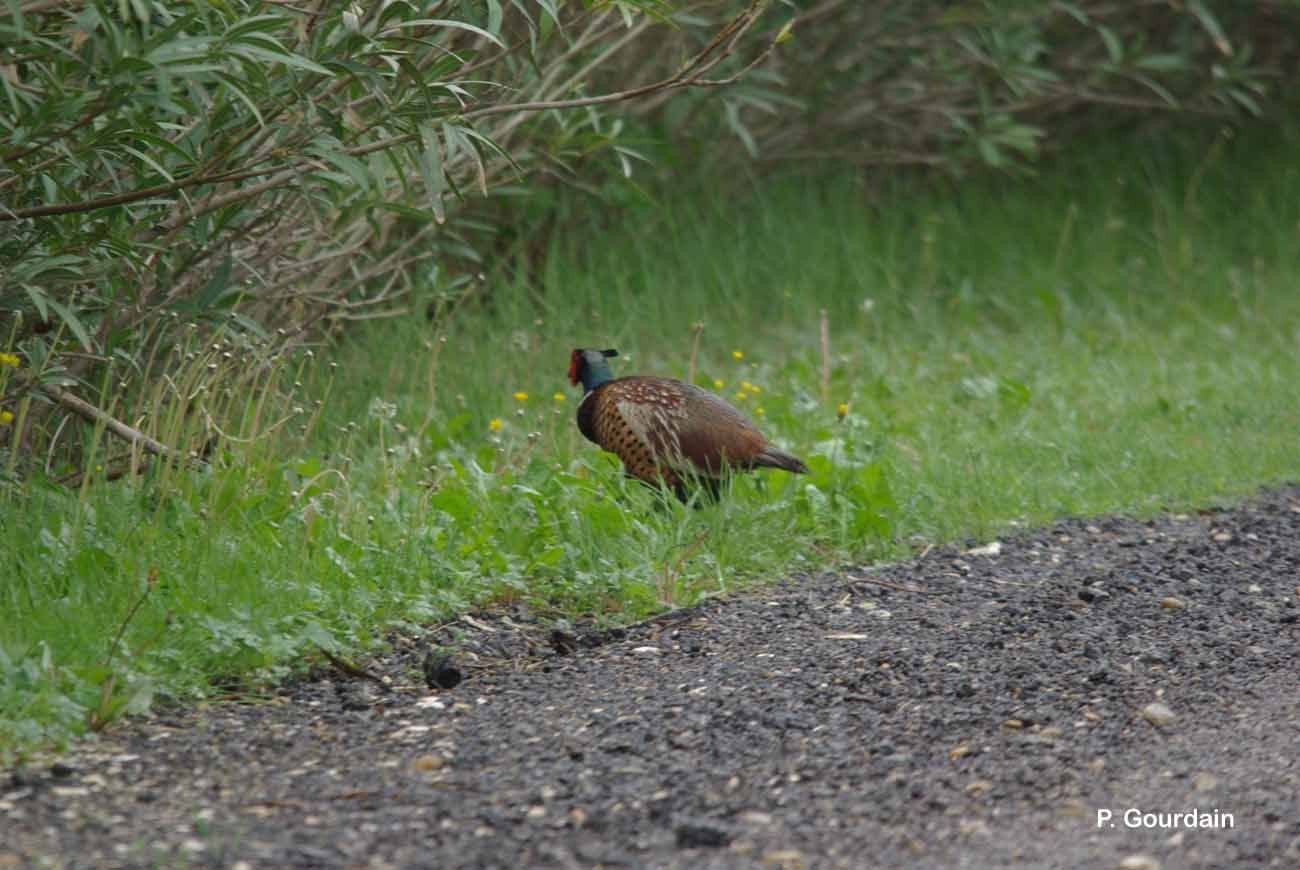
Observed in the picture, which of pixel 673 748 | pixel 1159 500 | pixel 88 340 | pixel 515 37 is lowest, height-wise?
pixel 1159 500

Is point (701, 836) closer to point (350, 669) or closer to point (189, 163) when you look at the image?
point (350, 669)

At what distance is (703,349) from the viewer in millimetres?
7684

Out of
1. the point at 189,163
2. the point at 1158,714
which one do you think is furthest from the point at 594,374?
the point at 1158,714

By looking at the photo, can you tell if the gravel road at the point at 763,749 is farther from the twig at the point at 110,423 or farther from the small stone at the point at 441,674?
the twig at the point at 110,423

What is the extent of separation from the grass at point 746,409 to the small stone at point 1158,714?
51.7 inches

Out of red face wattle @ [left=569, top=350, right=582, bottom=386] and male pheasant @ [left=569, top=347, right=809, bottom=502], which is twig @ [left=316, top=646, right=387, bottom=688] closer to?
male pheasant @ [left=569, top=347, right=809, bottom=502]

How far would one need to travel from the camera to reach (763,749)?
135 inches

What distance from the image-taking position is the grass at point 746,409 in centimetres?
404

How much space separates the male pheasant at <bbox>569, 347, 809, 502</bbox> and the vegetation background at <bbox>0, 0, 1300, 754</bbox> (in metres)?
0.15

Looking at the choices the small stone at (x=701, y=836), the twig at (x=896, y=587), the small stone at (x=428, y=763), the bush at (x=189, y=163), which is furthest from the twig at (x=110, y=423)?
the small stone at (x=701, y=836)

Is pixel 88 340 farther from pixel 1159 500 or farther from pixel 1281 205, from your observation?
pixel 1281 205

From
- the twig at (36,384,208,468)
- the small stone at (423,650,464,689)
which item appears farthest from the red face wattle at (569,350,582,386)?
the small stone at (423,650,464,689)

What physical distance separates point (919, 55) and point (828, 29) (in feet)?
1.87

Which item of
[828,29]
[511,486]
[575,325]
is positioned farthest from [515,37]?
[828,29]
